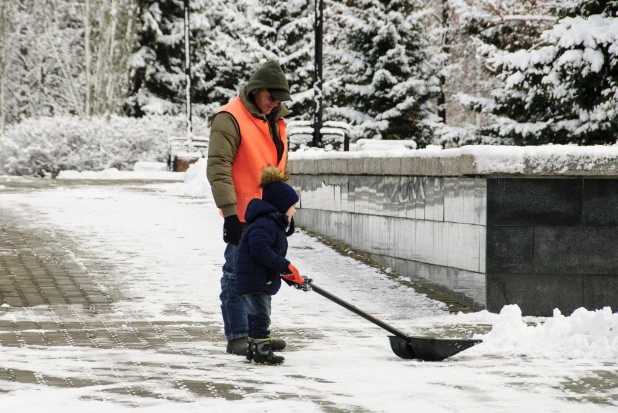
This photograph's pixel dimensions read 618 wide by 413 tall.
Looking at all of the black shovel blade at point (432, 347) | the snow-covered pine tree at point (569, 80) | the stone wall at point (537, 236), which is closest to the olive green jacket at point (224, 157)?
the black shovel blade at point (432, 347)

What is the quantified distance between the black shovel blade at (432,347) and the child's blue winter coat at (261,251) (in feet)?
2.87

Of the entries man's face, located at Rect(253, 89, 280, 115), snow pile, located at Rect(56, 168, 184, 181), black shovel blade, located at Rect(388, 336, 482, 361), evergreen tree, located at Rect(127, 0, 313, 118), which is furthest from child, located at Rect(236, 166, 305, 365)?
evergreen tree, located at Rect(127, 0, 313, 118)

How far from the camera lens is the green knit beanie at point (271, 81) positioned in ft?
21.1

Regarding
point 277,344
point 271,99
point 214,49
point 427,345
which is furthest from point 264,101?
point 214,49

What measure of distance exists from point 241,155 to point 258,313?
3.27 ft

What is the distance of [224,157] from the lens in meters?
6.49

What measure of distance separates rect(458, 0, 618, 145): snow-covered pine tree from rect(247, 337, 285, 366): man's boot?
438 inches

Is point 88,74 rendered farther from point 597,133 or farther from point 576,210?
point 576,210

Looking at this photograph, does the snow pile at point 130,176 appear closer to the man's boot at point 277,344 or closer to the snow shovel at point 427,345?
the man's boot at point 277,344

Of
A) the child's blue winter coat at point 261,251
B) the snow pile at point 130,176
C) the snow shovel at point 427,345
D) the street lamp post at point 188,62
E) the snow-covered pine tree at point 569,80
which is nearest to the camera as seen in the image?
the child's blue winter coat at point 261,251

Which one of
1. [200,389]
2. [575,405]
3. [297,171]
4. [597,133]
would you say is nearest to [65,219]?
[297,171]

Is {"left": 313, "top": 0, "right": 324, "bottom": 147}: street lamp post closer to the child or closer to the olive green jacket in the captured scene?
the olive green jacket

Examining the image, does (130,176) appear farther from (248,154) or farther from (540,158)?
(248,154)

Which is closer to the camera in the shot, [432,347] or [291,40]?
[432,347]
